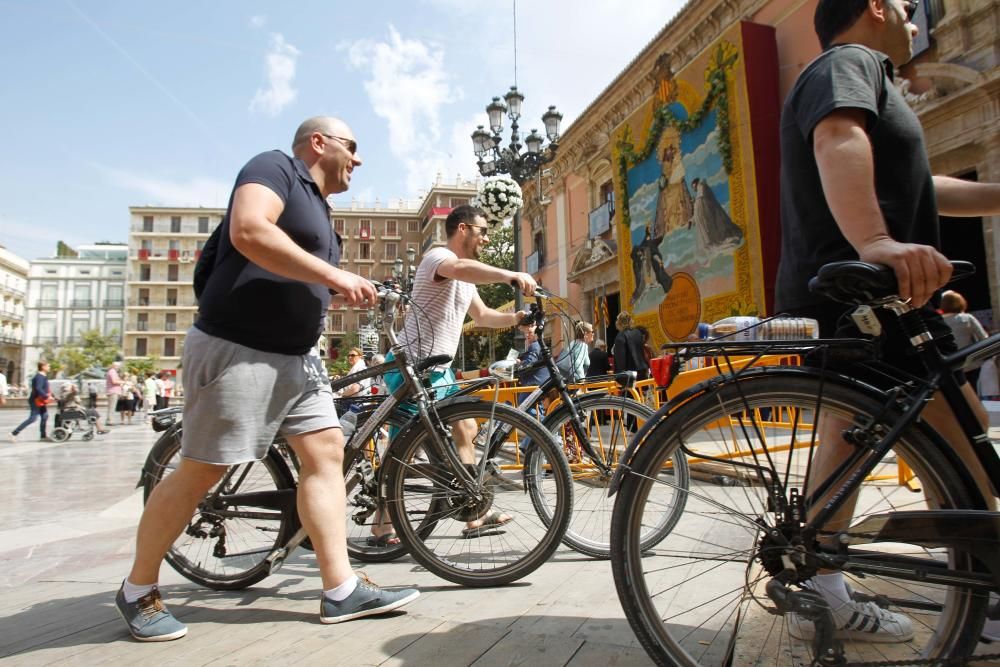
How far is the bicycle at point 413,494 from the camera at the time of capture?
2492mm

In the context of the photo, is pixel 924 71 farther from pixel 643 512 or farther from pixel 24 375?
pixel 24 375

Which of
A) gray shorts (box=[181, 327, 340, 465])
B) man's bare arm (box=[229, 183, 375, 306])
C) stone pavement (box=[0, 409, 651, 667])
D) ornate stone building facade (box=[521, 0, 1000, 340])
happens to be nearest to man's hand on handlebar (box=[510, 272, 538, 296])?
man's bare arm (box=[229, 183, 375, 306])

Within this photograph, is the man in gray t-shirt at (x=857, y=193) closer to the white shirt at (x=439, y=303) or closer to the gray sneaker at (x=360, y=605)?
the gray sneaker at (x=360, y=605)

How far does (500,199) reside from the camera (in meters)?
8.93

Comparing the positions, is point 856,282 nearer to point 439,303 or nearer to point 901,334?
point 901,334

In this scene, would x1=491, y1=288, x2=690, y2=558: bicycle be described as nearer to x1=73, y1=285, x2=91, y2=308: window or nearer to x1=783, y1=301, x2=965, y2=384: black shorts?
x1=783, y1=301, x2=965, y2=384: black shorts

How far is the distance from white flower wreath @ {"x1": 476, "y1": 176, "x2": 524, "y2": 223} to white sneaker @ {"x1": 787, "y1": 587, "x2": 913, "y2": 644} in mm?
7664

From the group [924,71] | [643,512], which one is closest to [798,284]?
[643,512]

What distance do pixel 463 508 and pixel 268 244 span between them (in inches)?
51.4

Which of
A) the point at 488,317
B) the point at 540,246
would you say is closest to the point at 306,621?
the point at 488,317

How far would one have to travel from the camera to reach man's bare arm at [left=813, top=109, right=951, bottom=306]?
1399mm

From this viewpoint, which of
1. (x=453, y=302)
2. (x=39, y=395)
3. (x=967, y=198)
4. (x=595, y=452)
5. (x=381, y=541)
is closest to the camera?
(x=967, y=198)

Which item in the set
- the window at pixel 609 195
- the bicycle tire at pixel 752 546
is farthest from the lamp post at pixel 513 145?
the bicycle tire at pixel 752 546

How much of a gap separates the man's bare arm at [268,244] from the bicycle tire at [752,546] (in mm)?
1109
